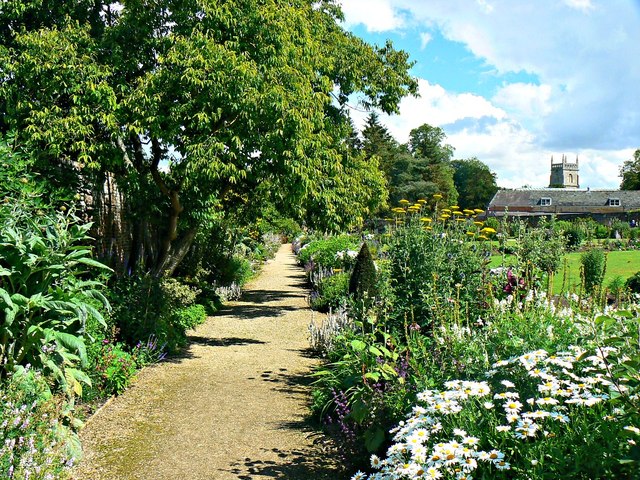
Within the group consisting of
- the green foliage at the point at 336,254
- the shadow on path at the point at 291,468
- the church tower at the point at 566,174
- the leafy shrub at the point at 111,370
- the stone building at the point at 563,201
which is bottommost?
the shadow on path at the point at 291,468

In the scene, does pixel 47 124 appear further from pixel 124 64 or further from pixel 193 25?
pixel 193 25

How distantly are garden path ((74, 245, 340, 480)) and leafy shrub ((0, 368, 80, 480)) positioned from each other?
0.40 meters

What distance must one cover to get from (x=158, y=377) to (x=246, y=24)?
4948 mm

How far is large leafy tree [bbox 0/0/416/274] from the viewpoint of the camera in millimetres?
6961

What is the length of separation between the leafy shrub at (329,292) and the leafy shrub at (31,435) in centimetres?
781

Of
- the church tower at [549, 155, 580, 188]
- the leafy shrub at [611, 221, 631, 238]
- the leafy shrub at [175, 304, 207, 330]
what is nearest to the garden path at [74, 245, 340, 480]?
the leafy shrub at [175, 304, 207, 330]

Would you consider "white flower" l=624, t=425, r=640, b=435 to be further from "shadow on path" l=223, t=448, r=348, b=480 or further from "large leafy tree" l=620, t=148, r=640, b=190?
"large leafy tree" l=620, t=148, r=640, b=190

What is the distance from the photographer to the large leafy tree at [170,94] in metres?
6.96

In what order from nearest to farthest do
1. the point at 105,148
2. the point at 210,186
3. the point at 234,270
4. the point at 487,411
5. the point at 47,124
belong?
the point at 487,411, the point at 47,124, the point at 105,148, the point at 210,186, the point at 234,270

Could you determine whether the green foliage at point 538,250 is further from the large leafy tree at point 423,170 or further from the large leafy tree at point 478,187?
the large leafy tree at point 478,187

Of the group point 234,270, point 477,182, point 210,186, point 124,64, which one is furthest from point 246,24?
point 477,182

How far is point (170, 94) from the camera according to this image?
7.40 m

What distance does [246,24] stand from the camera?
7.79 metres

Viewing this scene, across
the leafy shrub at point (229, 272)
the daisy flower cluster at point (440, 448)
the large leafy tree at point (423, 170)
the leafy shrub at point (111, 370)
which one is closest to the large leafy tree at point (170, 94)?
the leafy shrub at point (111, 370)
